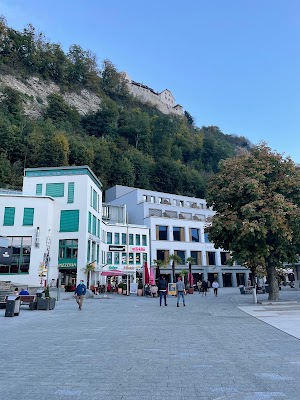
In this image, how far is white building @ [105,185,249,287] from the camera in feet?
159

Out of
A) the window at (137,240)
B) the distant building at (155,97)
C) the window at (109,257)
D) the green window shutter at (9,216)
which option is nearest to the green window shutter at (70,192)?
the green window shutter at (9,216)

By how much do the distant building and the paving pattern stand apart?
110 meters

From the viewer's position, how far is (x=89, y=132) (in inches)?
3172

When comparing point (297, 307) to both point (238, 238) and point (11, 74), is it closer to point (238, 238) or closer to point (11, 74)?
point (238, 238)

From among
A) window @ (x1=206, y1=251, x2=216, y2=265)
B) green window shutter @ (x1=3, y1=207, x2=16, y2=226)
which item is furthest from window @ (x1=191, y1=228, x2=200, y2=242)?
green window shutter @ (x1=3, y1=207, x2=16, y2=226)

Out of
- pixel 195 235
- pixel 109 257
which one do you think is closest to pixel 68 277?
pixel 109 257

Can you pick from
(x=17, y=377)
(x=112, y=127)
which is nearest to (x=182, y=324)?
(x=17, y=377)

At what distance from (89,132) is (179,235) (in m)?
41.9

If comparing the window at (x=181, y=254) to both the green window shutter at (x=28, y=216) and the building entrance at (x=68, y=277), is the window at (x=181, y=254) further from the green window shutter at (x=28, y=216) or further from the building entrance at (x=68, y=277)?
the green window shutter at (x=28, y=216)

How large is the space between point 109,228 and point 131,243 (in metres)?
3.79

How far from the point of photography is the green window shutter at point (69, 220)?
111ft

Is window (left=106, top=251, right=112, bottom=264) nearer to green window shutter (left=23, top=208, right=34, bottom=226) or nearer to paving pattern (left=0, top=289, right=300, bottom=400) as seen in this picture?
green window shutter (left=23, top=208, right=34, bottom=226)

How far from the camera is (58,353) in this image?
700 centimetres

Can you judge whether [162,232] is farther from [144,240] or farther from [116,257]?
[116,257]
